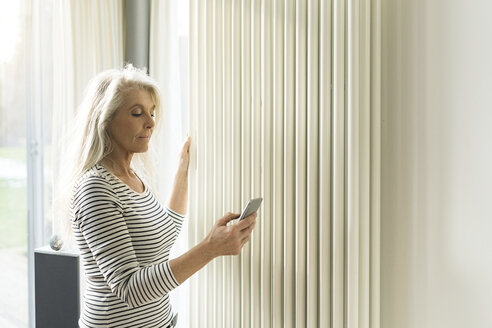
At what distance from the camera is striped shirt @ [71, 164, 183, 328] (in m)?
1.49

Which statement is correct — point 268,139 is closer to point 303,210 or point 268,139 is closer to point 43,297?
point 303,210

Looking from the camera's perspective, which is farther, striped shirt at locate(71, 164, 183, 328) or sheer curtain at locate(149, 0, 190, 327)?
sheer curtain at locate(149, 0, 190, 327)

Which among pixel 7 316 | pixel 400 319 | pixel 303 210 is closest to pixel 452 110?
pixel 303 210

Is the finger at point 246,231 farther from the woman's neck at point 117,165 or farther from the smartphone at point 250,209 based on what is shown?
the woman's neck at point 117,165

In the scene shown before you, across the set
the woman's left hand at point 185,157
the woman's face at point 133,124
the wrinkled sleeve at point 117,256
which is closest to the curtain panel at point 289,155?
the woman's left hand at point 185,157

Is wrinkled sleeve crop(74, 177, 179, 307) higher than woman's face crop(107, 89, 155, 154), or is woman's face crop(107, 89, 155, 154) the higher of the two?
woman's face crop(107, 89, 155, 154)

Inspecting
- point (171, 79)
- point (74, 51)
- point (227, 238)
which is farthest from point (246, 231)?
point (74, 51)

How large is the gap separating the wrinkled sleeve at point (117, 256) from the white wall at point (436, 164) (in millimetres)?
755

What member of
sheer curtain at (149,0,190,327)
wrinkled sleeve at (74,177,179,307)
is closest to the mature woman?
wrinkled sleeve at (74,177,179,307)

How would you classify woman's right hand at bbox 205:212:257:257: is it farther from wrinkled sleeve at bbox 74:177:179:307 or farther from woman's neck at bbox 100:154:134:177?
woman's neck at bbox 100:154:134:177

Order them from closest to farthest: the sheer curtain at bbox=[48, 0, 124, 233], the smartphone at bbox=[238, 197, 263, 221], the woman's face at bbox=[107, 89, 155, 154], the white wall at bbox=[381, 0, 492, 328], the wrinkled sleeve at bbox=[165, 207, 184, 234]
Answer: the white wall at bbox=[381, 0, 492, 328]
the smartphone at bbox=[238, 197, 263, 221]
the woman's face at bbox=[107, 89, 155, 154]
the wrinkled sleeve at bbox=[165, 207, 184, 234]
the sheer curtain at bbox=[48, 0, 124, 233]

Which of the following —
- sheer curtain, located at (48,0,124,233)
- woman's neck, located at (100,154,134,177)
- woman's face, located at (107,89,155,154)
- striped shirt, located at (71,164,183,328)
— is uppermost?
sheer curtain, located at (48,0,124,233)

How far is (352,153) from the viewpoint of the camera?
150 centimetres

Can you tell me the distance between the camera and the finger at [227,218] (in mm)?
1681
